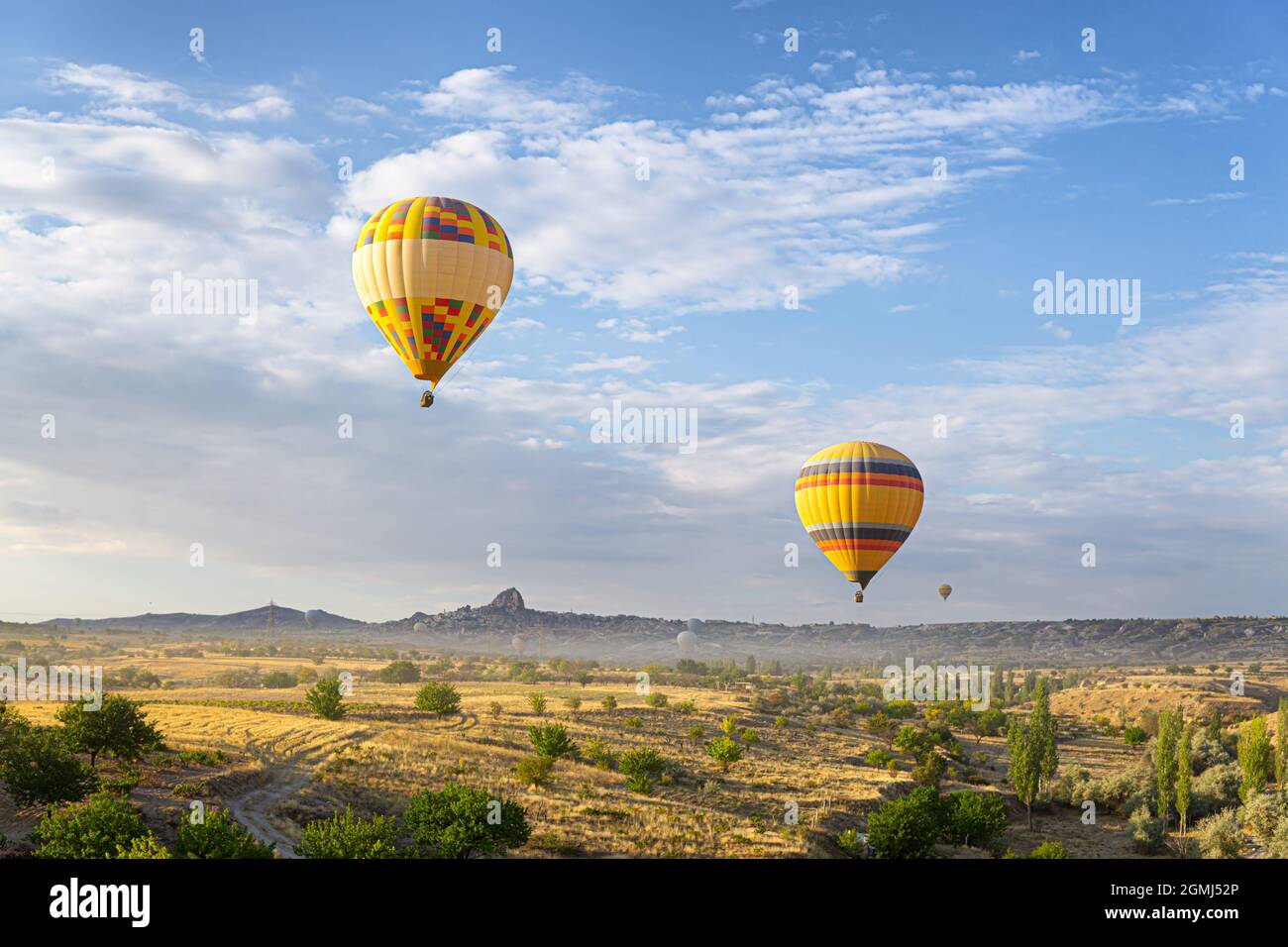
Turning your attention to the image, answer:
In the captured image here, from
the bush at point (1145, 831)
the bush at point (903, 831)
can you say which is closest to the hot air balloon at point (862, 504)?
the bush at point (903, 831)

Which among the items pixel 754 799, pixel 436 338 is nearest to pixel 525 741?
pixel 754 799

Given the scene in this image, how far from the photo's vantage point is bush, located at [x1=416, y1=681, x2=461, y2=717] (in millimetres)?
76938

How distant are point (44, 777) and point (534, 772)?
23.3 m

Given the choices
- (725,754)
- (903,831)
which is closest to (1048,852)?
(903,831)

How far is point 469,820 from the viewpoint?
40.6 m

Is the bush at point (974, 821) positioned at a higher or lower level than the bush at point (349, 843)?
lower

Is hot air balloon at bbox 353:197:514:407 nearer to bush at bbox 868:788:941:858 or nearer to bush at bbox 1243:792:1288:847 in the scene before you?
bush at bbox 868:788:941:858

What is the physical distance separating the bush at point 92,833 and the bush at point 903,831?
32.5 m

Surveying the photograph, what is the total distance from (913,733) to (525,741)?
117ft

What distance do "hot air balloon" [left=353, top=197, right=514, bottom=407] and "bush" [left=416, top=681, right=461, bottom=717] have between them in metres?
39.8

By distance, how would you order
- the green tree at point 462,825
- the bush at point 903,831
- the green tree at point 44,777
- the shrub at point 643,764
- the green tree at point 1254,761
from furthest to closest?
the green tree at point 1254,761
the shrub at point 643,764
the bush at point 903,831
the green tree at point 462,825
the green tree at point 44,777

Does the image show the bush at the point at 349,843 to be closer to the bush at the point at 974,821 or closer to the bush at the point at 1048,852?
the bush at the point at 1048,852

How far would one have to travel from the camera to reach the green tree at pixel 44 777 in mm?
39531

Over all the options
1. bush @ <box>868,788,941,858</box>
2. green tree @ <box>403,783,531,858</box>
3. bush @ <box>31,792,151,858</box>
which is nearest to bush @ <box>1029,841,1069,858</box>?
bush @ <box>868,788,941,858</box>
